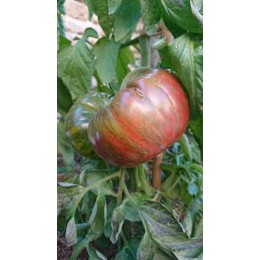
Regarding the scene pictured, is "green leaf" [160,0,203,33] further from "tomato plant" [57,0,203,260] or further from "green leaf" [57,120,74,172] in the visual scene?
"green leaf" [57,120,74,172]

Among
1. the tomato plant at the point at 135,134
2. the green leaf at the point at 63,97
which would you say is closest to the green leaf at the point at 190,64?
the tomato plant at the point at 135,134

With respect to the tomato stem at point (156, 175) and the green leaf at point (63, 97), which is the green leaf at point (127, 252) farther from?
the green leaf at point (63, 97)

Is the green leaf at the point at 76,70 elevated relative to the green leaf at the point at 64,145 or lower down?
elevated

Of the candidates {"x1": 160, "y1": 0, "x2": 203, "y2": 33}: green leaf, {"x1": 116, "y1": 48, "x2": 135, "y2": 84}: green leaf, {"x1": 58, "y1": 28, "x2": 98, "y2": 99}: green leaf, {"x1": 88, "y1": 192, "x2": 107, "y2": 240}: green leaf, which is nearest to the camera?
{"x1": 160, "y1": 0, "x2": 203, "y2": 33}: green leaf

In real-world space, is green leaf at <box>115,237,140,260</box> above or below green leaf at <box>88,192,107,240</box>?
below

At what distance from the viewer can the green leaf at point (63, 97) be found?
66 centimetres

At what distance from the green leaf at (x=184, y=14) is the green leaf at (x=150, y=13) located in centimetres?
2

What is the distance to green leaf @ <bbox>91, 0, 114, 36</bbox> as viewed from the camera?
0.54 m

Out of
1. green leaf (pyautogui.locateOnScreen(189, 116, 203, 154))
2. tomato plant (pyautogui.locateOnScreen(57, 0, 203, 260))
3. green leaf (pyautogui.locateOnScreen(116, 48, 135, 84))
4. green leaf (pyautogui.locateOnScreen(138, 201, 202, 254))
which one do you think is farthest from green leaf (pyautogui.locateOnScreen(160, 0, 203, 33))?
green leaf (pyautogui.locateOnScreen(116, 48, 135, 84))

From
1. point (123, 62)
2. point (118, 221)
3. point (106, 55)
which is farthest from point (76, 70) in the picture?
point (118, 221)

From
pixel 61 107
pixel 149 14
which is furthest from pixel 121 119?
pixel 61 107

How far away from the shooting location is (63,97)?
2.21 feet
